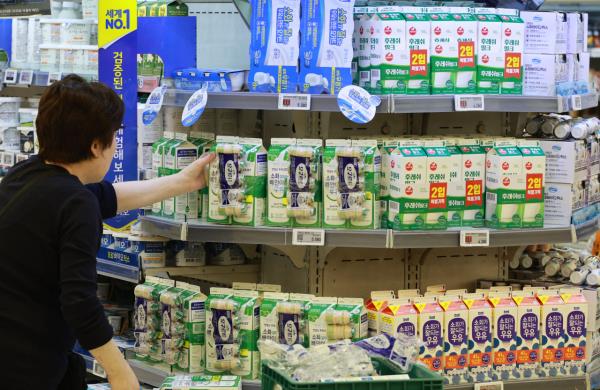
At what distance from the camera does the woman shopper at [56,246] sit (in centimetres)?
250

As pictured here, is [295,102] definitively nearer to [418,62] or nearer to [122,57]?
[418,62]

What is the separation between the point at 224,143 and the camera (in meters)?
3.67

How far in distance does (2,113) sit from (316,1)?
2814mm

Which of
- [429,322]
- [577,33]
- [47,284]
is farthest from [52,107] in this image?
[577,33]

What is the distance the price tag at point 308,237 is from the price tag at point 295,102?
0.44m

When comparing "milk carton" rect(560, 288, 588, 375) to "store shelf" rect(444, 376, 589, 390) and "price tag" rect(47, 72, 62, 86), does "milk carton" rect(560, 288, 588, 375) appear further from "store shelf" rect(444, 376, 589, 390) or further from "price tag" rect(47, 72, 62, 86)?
"price tag" rect(47, 72, 62, 86)

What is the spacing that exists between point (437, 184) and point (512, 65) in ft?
1.86

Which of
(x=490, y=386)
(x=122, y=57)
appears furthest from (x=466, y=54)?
(x=122, y=57)

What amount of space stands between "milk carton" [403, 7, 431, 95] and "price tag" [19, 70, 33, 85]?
Answer: 2772mm

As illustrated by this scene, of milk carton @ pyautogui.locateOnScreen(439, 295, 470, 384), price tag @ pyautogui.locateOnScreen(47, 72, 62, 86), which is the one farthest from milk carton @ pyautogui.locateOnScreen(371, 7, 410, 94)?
price tag @ pyautogui.locateOnScreen(47, 72, 62, 86)

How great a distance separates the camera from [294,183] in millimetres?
3588

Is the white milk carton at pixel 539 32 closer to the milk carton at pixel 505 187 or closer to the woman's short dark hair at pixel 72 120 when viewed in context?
the milk carton at pixel 505 187

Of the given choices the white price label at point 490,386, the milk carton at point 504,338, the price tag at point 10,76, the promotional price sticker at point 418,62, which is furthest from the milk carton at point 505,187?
the price tag at point 10,76

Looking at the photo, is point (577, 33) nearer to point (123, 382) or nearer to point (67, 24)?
point (123, 382)
